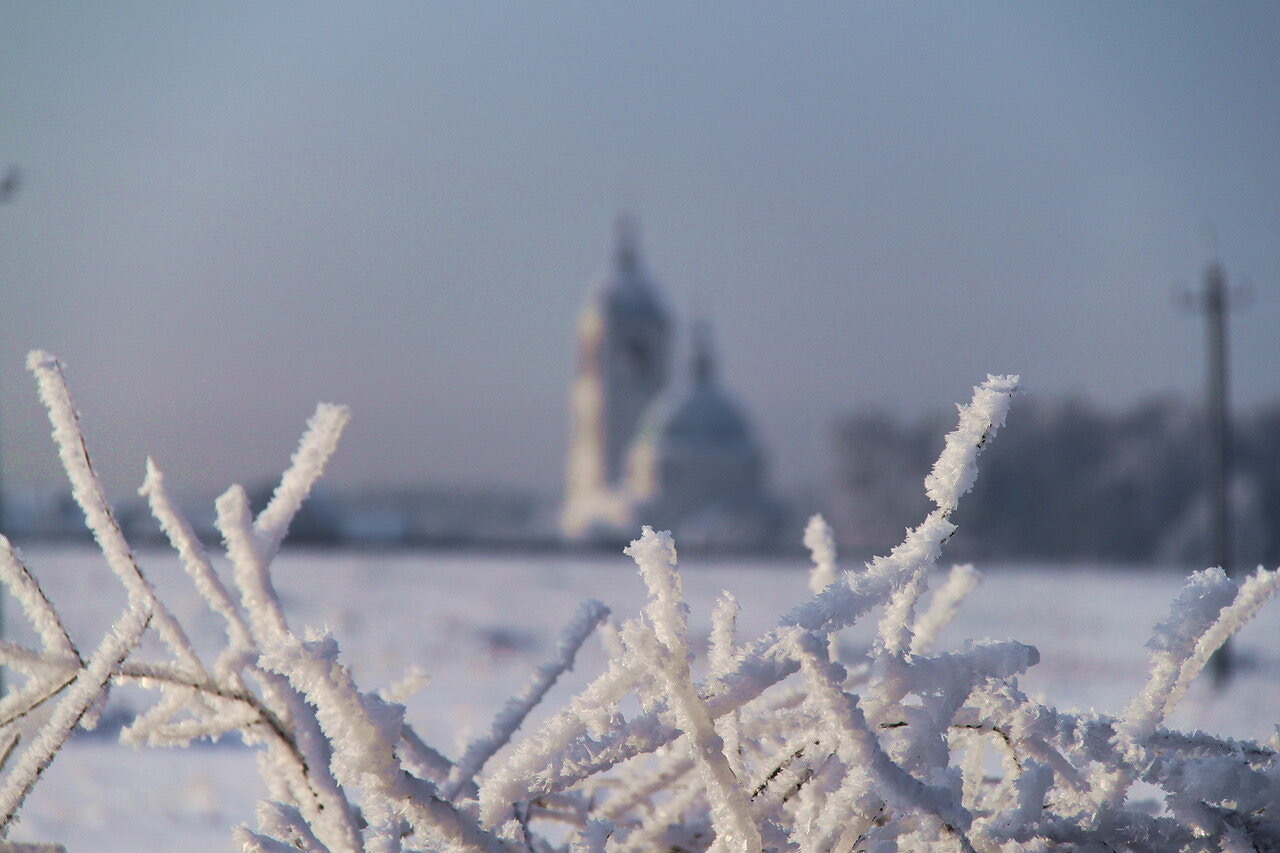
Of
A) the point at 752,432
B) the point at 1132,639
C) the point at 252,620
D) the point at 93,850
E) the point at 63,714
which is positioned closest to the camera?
the point at 63,714

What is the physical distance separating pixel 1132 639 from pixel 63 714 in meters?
13.8

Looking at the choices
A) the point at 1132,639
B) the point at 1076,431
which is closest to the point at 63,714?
the point at 1132,639

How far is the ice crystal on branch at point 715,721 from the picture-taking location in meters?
0.51

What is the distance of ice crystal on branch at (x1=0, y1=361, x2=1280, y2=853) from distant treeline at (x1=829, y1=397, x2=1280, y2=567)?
1760 inches

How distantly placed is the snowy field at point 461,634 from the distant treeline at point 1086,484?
2676 centimetres

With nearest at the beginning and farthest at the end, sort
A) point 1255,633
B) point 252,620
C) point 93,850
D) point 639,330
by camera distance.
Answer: point 252,620 → point 93,850 → point 1255,633 → point 639,330

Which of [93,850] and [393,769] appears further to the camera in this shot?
[93,850]

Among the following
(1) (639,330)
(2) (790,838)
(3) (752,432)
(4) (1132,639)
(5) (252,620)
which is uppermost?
(1) (639,330)

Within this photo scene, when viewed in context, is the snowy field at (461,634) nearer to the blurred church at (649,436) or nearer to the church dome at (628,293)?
the blurred church at (649,436)

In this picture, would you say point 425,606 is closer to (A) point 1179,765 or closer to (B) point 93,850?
(B) point 93,850

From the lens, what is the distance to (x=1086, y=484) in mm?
48250

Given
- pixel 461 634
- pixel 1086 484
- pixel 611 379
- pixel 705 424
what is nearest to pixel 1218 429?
pixel 461 634

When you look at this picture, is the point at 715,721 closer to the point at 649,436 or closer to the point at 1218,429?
the point at 1218,429

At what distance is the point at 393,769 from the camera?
497 millimetres
